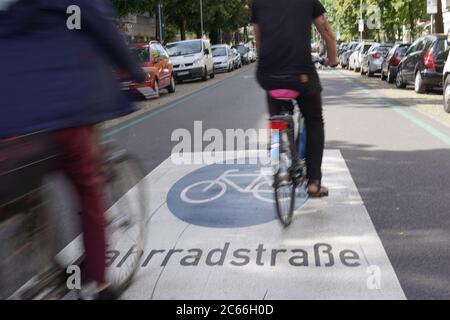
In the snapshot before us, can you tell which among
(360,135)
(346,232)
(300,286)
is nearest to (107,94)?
(300,286)

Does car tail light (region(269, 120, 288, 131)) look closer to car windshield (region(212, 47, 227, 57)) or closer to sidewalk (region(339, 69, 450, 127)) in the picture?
sidewalk (region(339, 69, 450, 127))

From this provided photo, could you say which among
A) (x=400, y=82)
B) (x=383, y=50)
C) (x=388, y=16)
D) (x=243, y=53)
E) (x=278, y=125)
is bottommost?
(x=278, y=125)

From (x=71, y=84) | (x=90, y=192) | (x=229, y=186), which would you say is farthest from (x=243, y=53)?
(x=71, y=84)

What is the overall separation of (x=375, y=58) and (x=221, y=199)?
21.7 metres

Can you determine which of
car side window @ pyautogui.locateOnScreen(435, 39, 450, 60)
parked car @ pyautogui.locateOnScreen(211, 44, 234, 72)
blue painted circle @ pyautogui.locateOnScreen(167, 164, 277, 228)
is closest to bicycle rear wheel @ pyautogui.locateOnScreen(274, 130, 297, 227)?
blue painted circle @ pyautogui.locateOnScreen(167, 164, 277, 228)

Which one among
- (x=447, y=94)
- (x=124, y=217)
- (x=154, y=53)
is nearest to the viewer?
(x=124, y=217)

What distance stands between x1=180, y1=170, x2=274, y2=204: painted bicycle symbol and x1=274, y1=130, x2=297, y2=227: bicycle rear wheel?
70cm

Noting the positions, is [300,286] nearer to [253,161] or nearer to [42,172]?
[42,172]

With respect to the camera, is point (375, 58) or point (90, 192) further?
point (375, 58)

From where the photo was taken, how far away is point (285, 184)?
491cm

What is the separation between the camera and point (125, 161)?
369 centimetres

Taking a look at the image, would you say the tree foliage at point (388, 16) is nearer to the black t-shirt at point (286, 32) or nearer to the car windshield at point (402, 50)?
the car windshield at point (402, 50)

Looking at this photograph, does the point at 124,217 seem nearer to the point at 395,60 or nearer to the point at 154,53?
the point at 154,53

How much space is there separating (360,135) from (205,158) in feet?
9.55
